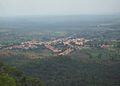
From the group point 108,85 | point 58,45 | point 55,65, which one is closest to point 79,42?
point 58,45

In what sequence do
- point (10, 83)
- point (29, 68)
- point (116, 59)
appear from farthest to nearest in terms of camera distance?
point (116, 59)
point (29, 68)
point (10, 83)

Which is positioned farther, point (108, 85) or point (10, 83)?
point (108, 85)

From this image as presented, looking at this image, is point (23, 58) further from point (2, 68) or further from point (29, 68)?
point (2, 68)

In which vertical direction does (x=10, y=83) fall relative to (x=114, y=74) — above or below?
above

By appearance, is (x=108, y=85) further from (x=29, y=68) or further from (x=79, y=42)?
(x=79, y=42)

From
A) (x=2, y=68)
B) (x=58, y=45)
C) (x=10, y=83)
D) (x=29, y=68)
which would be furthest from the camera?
(x=58, y=45)

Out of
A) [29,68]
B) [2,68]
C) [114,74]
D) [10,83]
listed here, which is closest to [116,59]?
[114,74]

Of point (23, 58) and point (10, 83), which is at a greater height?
point (10, 83)

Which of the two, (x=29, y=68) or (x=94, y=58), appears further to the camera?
(x=94, y=58)

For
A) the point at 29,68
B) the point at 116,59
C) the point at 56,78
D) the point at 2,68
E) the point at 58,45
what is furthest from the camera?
the point at 58,45
